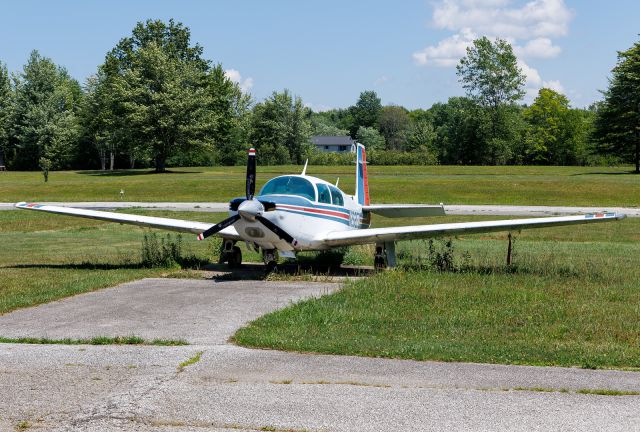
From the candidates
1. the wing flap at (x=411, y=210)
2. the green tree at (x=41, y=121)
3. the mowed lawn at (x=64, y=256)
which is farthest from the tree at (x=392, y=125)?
the wing flap at (x=411, y=210)

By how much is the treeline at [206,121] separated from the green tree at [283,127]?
153 mm

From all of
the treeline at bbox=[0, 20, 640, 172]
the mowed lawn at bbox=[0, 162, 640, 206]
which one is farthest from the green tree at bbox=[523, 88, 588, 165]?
the mowed lawn at bbox=[0, 162, 640, 206]

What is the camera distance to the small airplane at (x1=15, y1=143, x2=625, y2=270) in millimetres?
17062

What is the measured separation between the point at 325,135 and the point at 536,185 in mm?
124941

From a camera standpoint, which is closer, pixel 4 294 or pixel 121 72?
pixel 4 294

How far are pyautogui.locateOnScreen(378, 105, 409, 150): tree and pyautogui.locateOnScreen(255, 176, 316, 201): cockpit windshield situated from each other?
524 feet

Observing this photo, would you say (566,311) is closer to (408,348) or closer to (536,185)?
(408,348)

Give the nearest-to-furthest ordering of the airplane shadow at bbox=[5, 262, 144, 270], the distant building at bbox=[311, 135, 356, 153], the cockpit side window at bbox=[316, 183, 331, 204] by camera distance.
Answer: the cockpit side window at bbox=[316, 183, 331, 204] < the airplane shadow at bbox=[5, 262, 144, 270] < the distant building at bbox=[311, 135, 356, 153]

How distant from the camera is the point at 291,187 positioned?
1820cm

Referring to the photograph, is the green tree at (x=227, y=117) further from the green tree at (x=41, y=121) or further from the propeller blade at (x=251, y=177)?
the propeller blade at (x=251, y=177)

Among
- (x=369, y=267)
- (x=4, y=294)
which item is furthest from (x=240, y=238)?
(x=4, y=294)

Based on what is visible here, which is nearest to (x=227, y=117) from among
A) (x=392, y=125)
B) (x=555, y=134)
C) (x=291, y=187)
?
(x=555, y=134)

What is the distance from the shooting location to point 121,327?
1178 centimetres

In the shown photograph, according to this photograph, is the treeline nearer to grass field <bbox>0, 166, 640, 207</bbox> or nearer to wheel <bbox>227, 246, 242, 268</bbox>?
grass field <bbox>0, 166, 640, 207</bbox>
